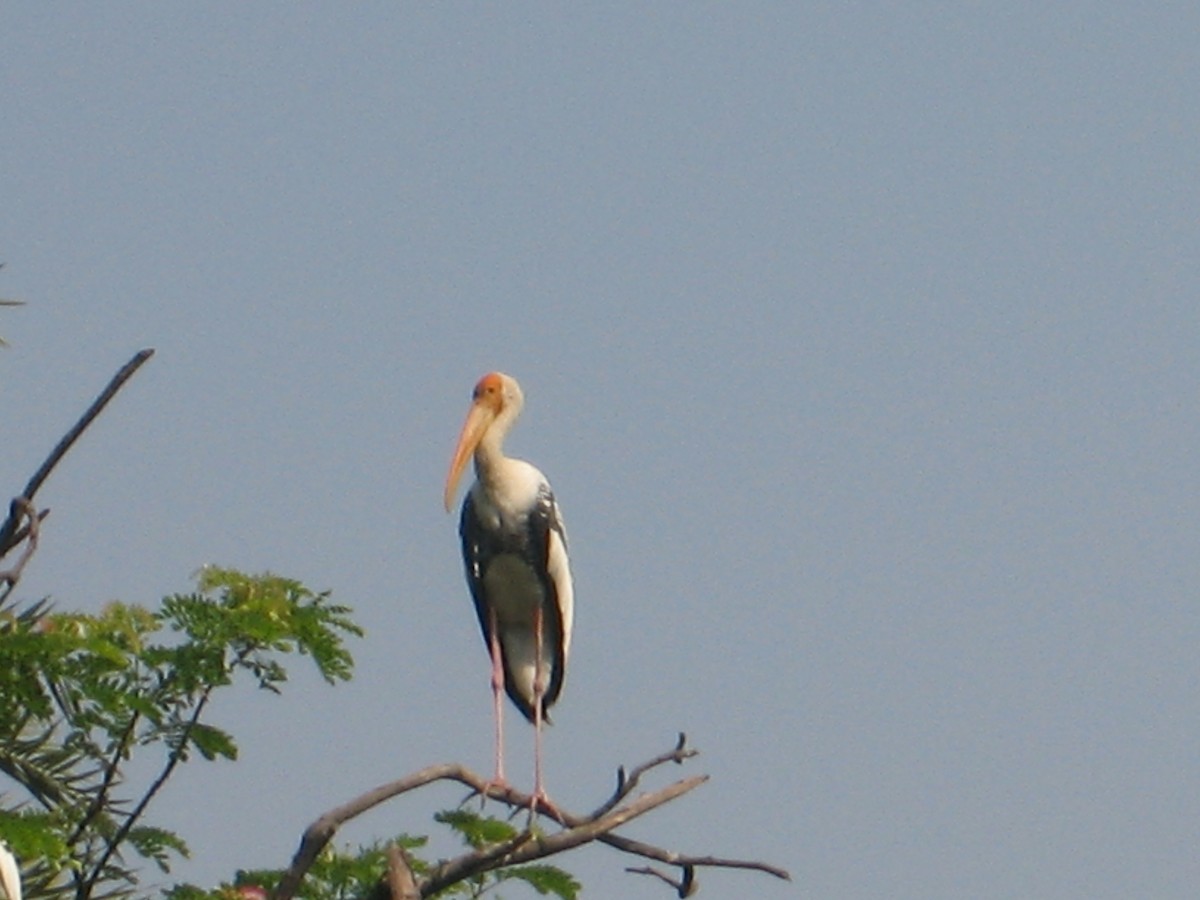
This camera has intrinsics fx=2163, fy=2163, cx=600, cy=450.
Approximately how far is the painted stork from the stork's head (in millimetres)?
117

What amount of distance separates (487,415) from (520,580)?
0.90 metres

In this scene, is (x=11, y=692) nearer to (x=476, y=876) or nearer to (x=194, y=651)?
(x=194, y=651)

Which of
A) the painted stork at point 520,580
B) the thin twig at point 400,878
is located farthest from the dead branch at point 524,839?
the painted stork at point 520,580

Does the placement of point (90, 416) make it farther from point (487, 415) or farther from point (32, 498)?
point (487, 415)

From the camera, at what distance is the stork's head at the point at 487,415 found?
10156 millimetres

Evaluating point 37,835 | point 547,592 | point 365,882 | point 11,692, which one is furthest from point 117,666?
point 547,592

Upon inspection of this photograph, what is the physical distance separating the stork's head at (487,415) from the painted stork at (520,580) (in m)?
0.12

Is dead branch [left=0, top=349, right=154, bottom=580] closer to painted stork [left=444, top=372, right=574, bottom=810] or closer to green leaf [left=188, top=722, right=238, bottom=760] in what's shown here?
green leaf [left=188, top=722, right=238, bottom=760]

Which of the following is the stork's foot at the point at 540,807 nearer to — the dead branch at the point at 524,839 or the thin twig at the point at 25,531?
the dead branch at the point at 524,839

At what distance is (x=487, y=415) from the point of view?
10.3 m

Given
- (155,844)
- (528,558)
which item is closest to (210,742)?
(155,844)

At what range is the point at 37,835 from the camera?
14.5 feet

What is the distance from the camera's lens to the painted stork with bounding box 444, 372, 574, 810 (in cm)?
984

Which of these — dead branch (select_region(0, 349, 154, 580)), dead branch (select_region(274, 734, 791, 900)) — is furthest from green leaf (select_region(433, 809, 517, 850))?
dead branch (select_region(0, 349, 154, 580))
